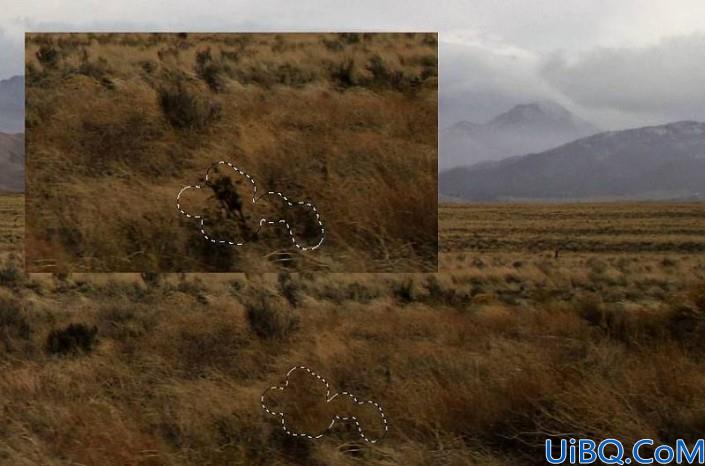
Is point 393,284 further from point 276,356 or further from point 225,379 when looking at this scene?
point 225,379

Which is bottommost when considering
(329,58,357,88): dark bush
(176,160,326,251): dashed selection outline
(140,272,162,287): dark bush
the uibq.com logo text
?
the uibq.com logo text

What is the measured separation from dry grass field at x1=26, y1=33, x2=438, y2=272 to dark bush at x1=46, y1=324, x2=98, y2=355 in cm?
140

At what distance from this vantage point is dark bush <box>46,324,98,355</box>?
950 cm

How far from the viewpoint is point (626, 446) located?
7863 millimetres

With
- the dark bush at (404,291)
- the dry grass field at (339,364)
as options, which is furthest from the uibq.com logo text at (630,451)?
the dark bush at (404,291)

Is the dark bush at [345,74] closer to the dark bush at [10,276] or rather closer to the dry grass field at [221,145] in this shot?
the dry grass field at [221,145]

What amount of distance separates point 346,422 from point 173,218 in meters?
2.67

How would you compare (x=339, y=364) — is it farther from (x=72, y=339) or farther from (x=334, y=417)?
(x=72, y=339)

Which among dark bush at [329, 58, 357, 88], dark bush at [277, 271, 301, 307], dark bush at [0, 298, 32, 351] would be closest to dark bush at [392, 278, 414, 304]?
dark bush at [277, 271, 301, 307]

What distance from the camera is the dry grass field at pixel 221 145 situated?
8508 mm

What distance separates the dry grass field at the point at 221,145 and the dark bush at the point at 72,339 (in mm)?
1401

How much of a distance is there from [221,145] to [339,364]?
2.66 m

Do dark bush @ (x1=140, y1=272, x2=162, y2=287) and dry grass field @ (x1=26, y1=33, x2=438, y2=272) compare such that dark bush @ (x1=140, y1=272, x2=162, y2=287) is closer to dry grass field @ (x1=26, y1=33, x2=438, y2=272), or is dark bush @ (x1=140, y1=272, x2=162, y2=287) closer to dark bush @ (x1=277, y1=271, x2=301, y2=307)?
dark bush @ (x1=277, y1=271, x2=301, y2=307)

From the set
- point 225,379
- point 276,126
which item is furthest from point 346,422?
point 276,126
